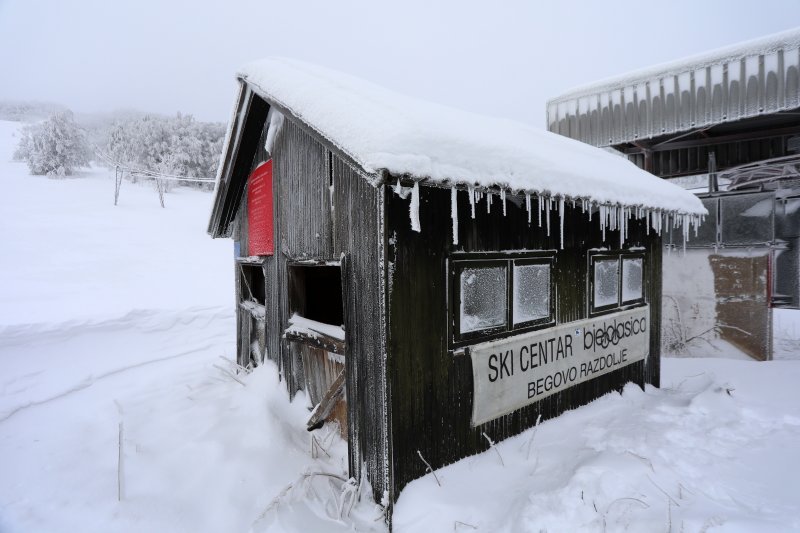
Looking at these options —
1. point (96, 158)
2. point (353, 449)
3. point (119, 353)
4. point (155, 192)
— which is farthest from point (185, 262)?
point (96, 158)

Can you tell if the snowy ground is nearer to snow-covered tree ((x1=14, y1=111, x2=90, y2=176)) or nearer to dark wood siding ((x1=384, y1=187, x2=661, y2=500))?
dark wood siding ((x1=384, y1=187, x2=661, y2=500))

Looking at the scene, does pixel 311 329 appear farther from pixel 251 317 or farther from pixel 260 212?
pixel 251 317

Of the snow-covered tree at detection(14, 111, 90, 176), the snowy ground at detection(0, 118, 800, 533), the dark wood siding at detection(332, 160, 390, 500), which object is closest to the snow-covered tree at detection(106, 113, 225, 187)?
the snow-covered tree at detection(14, 111, 90, 176)

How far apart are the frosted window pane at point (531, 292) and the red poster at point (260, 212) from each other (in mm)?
3869

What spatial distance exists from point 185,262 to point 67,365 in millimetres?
11167

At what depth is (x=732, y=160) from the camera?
10.5 m

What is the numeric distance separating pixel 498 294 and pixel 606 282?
9.02 feet

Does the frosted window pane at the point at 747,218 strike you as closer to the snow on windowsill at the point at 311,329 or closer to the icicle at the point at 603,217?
the icicle at the point at 603,217

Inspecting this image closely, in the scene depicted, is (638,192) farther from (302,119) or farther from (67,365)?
(67,365)

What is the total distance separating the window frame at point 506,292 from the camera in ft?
13.4

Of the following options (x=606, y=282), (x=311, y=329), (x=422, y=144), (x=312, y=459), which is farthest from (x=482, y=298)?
(x=606, y=282)

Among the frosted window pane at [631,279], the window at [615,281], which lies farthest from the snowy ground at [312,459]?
the frosted window pane at [631,279]

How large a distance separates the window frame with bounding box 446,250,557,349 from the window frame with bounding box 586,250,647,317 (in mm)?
989

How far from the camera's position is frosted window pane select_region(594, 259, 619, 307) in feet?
19.9
